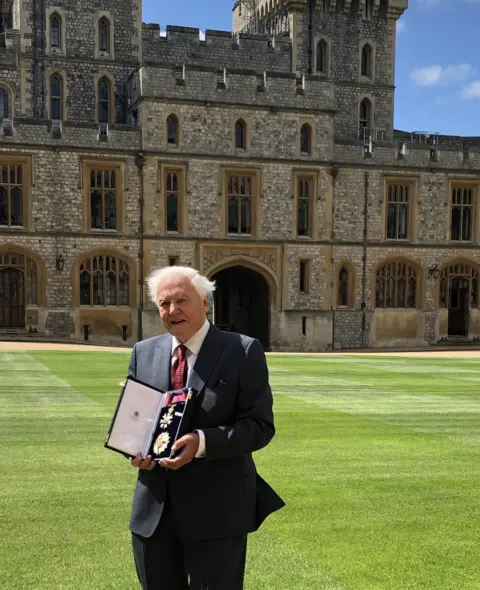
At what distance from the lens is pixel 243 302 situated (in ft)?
98.6

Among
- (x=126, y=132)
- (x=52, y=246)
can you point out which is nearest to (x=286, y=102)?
(x=126, y=132)

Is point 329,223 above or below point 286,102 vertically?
below

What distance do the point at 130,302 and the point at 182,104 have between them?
24.6ft

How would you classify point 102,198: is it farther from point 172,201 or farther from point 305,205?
point 305,205

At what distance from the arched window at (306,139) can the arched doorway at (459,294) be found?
7752 mm

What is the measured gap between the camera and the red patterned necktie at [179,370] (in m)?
3.27

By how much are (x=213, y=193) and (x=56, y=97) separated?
307 inches

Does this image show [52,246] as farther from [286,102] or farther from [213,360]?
[213,360]

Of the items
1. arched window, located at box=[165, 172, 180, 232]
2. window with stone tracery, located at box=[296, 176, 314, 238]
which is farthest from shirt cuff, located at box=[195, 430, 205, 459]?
window with stone tracery, located at box=[296, 176, 314, 238]

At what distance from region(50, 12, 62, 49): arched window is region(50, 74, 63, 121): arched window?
3.94ft

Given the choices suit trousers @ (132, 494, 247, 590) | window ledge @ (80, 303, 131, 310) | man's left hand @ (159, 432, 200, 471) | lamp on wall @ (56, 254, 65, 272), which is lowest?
window ledge @ (80, 303, 131, 310)

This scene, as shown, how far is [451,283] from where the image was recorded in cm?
2903

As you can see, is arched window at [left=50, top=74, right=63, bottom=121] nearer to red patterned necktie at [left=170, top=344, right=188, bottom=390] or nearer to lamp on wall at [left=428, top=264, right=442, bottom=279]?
lamp on wall at [left=428, top=264, right=442, bottom=279]

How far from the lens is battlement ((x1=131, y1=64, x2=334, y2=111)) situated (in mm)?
24859
